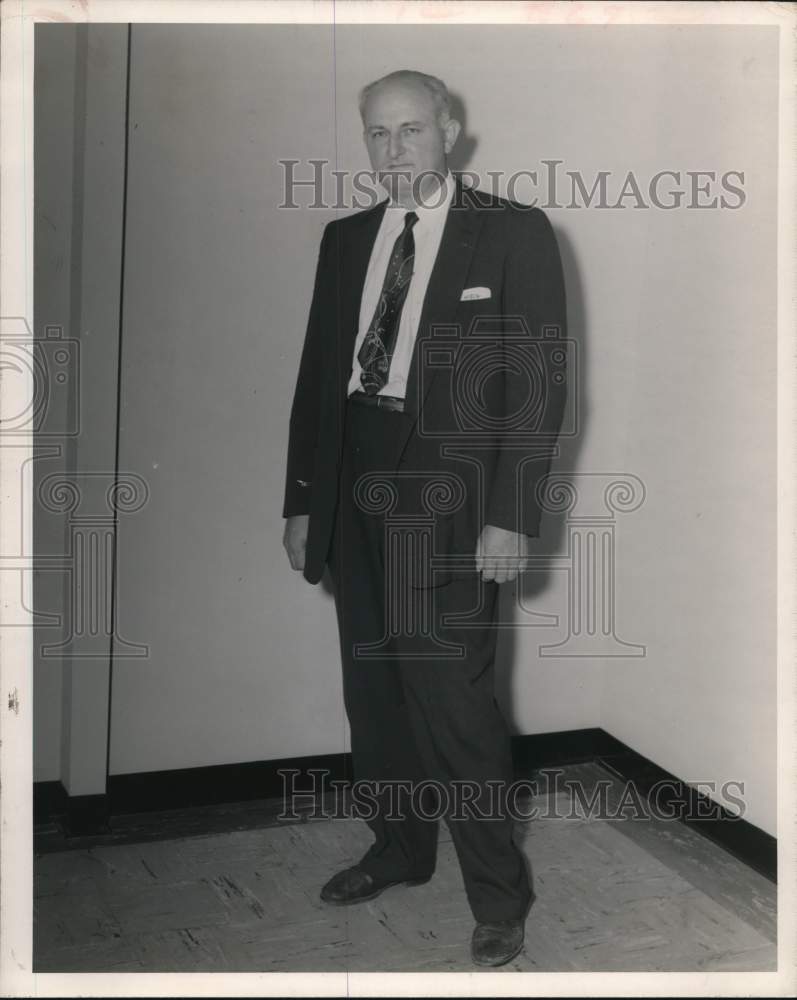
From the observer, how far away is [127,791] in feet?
11.2

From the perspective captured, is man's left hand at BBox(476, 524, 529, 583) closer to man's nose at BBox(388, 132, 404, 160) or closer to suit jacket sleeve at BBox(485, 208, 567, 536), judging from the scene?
suit jacket sleeve at BBox(485, 208, 567, 536)

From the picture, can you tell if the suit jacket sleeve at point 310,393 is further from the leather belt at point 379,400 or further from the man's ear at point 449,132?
the man's ear at point 449,132

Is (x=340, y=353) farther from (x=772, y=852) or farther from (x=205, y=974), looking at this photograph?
(x=772, y=852)

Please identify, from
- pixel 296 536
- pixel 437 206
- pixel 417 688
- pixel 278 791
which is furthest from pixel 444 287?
pixel 278 791

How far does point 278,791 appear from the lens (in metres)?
3.52

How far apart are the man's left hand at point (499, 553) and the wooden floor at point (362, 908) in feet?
2.82

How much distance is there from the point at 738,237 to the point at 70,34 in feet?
5.87

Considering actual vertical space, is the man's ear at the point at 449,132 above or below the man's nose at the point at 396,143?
above

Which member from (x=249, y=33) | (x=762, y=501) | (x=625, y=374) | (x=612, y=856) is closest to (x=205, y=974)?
(x=612, y=856)

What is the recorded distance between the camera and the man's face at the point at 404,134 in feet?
9.07

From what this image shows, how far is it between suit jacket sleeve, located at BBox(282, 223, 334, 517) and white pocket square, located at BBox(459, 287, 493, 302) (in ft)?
1.27

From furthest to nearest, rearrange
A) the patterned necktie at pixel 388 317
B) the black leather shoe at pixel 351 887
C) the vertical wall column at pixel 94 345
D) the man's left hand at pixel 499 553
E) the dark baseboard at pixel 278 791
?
the dark baseboard at pixel 278 791 < the vertical wall column at pixel 94 345 < the black leather shoe at pixel 351 887 < the patterned necktie at pixel 388 317 < the man's left hand at pixel 499 553

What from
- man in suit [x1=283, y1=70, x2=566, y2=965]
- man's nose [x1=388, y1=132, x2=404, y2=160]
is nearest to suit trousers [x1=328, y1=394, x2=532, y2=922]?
man in suit [x1=283, y1=70, x2=566, y2=965]

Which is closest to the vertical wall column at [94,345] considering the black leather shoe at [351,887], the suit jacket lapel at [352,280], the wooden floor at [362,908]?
the wooden floor at [362,908]
